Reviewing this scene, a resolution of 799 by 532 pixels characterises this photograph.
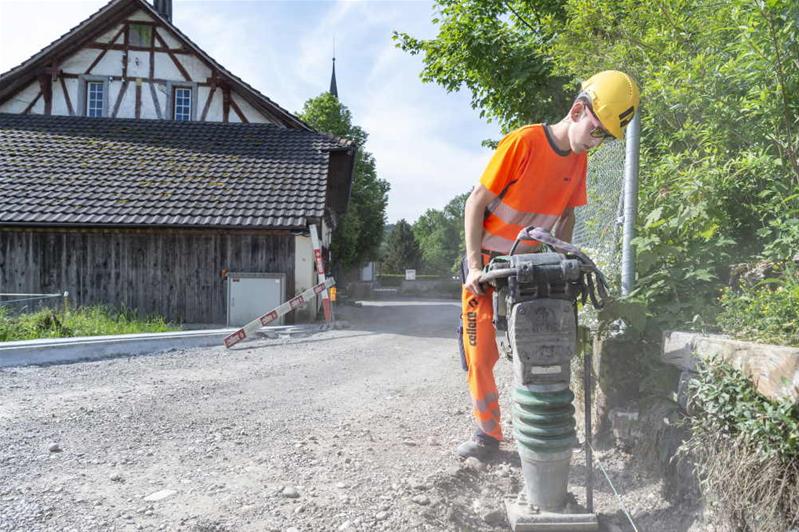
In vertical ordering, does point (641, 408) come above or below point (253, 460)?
above

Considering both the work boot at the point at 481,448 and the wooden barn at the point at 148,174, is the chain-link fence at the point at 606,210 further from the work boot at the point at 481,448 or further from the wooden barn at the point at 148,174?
the wooden barn at the point at 148,174

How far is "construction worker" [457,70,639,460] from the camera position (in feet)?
8.15

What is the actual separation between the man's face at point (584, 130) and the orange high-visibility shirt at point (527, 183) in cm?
11

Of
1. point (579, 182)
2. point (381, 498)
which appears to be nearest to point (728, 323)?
point (579, 182)

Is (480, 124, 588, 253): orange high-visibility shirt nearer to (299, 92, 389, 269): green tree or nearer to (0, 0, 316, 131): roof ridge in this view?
(0, 0, 316, 131): roof ridge

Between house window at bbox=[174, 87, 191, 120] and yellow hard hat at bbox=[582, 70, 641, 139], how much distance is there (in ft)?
49.5

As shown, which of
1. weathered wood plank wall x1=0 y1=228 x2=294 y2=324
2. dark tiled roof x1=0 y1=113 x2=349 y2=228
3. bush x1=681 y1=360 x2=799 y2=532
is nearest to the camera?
bush x1=681 y1=360 x2=799 y2=532

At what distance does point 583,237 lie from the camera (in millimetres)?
4414

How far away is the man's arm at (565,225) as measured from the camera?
2.75 meters

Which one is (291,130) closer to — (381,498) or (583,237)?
(583,237)

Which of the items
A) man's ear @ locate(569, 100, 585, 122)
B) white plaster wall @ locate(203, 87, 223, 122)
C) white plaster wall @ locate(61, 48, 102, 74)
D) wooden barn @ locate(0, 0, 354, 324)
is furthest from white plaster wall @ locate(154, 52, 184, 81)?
man's ear @ locate(569, 100, 585, 122)

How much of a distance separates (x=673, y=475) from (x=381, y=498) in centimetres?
122

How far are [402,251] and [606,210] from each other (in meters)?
51.7

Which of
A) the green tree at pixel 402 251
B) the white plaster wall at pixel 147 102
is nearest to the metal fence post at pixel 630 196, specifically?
the white plaster wall at pixel 147 102
